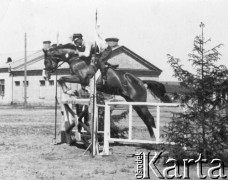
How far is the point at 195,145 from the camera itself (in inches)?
297

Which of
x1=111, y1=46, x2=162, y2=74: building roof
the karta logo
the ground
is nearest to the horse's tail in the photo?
the ground

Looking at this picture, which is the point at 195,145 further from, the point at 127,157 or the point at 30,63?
the point at 30,63

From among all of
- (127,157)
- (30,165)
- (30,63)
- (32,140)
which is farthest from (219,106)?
(30,63)

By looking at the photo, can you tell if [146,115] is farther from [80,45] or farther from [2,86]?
[2,86]

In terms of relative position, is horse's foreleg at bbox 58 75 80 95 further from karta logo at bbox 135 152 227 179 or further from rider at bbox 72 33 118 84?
karta logo at bbox 135 152 227 179

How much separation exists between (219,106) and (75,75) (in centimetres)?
481

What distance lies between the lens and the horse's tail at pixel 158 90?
11531 millimetres

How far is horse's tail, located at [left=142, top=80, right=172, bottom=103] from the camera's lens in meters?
11.5

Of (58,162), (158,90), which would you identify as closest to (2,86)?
(158,90)

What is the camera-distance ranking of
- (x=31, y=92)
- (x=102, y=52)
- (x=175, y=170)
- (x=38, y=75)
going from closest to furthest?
(x=175, y=170) → (x=102, y=52) → (x=38, y=75) → (x=31, y=92)

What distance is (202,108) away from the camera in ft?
24.5

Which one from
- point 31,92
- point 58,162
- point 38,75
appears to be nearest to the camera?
point 58,162

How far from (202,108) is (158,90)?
164 inches

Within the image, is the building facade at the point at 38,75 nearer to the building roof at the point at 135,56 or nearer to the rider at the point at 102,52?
the building roof at the point at 135,56
